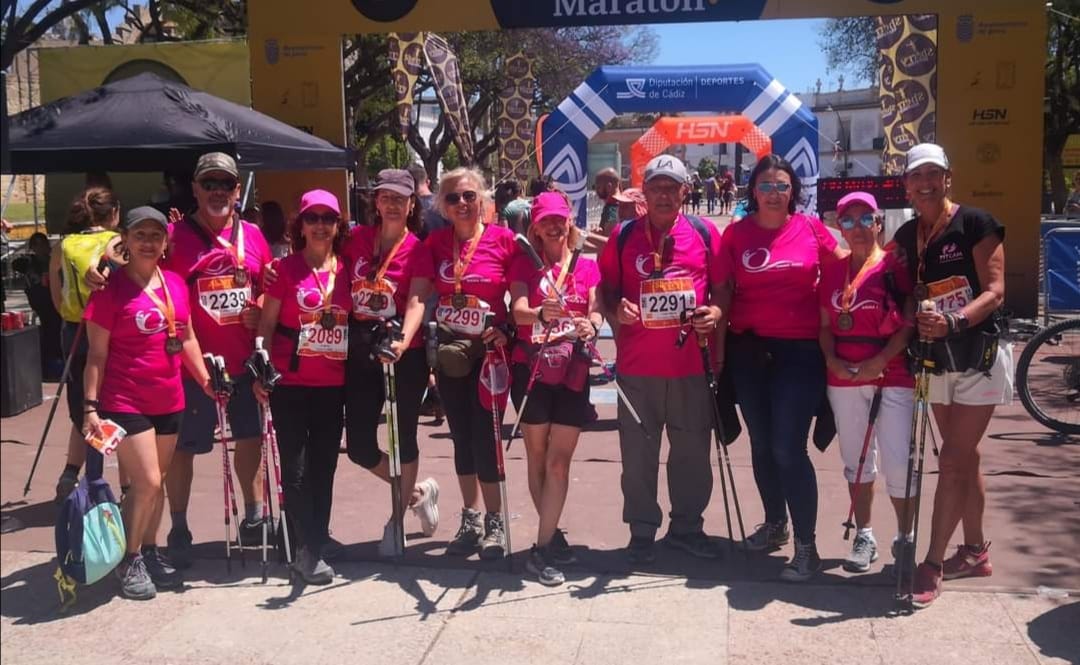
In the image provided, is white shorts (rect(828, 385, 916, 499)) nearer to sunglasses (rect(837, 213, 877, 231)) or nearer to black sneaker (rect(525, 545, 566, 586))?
sunglasses (rect(837, 213, 877, 231))

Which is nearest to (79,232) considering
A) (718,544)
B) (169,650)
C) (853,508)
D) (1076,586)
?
(169,650)

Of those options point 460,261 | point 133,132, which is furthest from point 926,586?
point 133,132

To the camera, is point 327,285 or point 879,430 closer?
point 879,430

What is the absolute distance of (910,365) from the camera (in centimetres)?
449

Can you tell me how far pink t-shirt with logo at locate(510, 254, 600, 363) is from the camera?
4.69 metres

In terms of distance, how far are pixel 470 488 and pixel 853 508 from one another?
1878 mm

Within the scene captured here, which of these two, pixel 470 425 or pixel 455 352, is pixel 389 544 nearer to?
pixel 470 425

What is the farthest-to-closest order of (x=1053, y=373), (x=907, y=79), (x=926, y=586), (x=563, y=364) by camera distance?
1. (x=907, y=79)
2. (x=1053, y=373)
3. (x=563, y=364)
4. (x=926, y=586)

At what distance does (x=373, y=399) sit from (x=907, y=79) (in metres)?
9.72

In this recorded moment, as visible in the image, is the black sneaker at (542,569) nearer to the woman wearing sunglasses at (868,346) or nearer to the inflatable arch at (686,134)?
the woman wearing sunglasses at (868,346)

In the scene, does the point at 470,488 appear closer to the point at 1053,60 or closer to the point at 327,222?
the point at 327,222

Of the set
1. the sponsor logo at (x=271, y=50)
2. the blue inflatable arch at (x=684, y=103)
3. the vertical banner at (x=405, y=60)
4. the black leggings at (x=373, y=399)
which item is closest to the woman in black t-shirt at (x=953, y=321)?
the black leggings at (x=373, y=399)

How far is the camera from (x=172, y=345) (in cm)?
454

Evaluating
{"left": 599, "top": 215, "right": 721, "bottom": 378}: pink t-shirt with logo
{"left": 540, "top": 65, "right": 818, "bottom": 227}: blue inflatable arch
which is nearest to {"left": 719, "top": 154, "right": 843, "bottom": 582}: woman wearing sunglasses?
{"left": 599, "top": 215, "right": 721, "bottom": 378}: pink t-shirt with logo
